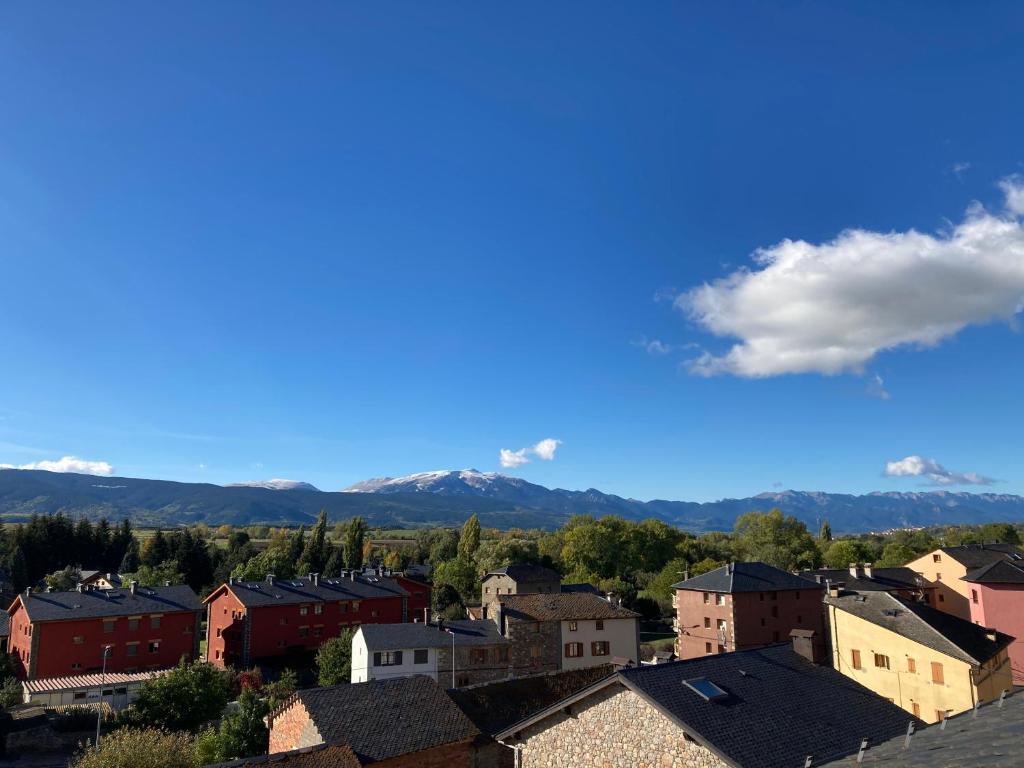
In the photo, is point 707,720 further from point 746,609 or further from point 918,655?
point 746,609

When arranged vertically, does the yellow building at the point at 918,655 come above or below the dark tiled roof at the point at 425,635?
above

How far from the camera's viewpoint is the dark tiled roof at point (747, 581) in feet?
167

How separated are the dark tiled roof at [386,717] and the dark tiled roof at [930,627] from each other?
2263 cm

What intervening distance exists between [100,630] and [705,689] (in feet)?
180

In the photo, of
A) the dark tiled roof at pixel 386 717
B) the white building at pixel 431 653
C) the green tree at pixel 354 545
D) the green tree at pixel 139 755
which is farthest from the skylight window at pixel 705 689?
the green tree at pixel 354 545

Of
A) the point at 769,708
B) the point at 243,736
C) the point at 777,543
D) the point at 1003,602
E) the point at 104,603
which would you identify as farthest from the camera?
the point at 777,543

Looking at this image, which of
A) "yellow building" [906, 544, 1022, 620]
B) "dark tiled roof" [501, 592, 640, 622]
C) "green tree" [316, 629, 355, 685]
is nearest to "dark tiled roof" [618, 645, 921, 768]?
"dark tiled roof" [501, 592, 640, 622]

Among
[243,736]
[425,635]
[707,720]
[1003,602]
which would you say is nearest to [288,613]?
[425,635]

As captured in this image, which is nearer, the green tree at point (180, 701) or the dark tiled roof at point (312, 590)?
the green tree at point (180, 701)

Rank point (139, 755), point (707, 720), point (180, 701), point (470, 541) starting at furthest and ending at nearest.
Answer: point (470, 541) → point (180, 701) → point (139, 755) → point (707, 720)

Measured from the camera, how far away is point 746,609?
166 ft

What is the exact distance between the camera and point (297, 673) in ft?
180

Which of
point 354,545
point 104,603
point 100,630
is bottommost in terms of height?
point 100,630

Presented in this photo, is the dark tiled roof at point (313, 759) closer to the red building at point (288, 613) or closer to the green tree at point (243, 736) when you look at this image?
the green tree at point (243, 736)
